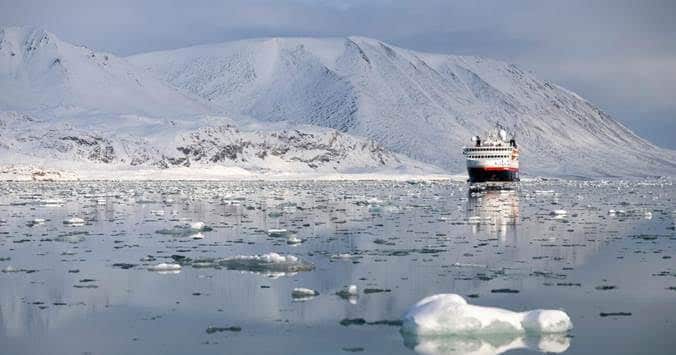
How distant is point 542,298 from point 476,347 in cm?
465

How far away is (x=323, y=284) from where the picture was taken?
67.0ft

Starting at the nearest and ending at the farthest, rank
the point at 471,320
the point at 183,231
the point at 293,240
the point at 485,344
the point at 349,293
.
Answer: the point at 485,344 < the point at 471,320 < the point at 349,293 < the point at 293,240 < the point at 183,231

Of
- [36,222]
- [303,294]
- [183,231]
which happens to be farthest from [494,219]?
[303,294]

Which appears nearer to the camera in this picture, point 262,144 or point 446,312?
point 446,312

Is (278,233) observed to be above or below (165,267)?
above

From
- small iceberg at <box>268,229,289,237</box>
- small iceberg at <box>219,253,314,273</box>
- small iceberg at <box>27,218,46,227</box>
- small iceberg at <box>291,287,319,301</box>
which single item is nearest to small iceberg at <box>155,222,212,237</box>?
small iceberg at <box>268,229,289,237</box>

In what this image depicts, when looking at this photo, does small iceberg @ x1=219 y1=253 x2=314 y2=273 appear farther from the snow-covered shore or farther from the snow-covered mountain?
the snow-covered mountain

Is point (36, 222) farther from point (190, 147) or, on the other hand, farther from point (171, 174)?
point (190, 147)

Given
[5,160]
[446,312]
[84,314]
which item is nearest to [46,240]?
[84,314]

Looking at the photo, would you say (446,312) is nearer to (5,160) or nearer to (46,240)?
(46,240)

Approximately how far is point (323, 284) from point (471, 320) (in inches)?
234

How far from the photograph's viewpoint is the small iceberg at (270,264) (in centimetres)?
2269

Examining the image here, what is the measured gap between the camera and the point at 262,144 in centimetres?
17525

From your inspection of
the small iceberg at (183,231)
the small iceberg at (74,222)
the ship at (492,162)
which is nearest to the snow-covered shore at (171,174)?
the ship at (492,162)
